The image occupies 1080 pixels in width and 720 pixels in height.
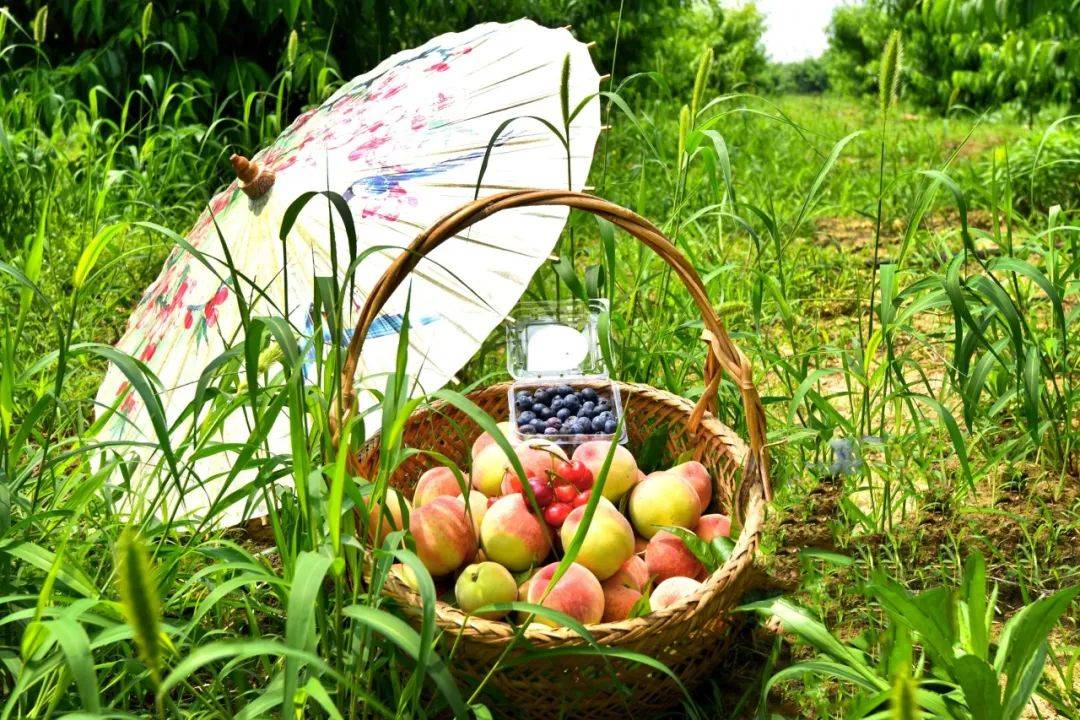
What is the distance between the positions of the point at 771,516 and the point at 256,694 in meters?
0.93

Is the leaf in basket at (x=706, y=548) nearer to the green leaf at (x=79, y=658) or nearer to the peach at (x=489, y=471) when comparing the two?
the peach at (x=489, y=471)

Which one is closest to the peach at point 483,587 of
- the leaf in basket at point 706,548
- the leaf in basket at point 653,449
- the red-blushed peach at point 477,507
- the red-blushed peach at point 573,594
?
the red-blushed peach at point 573,594

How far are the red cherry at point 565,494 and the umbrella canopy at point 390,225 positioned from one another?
0.97 feet

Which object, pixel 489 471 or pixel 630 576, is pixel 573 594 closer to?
pixel 630 576

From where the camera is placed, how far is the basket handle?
1501 mm

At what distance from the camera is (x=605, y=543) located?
1.53 m

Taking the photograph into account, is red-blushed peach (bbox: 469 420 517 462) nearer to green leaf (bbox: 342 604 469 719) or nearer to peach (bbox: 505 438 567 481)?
peach (bbox: 505 438 567 481)

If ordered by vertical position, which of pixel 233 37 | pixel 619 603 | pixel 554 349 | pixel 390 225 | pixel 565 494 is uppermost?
pixel 233 37

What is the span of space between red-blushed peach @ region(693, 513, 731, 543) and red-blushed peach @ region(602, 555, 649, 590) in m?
0.13

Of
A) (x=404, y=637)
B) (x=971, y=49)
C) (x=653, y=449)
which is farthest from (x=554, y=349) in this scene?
(x=971, y=49)

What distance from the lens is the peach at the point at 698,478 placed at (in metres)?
1.72

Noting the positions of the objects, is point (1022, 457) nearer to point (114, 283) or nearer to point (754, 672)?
Answer: point (754, 672)

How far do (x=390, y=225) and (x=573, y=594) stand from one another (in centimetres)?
88

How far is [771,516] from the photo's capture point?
6.23ft
